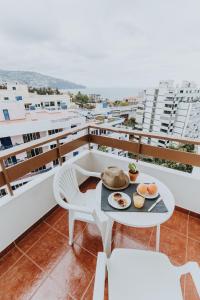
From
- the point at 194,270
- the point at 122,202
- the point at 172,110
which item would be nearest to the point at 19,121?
the point at 122,202

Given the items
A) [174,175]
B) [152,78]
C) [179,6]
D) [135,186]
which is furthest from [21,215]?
[152,78]

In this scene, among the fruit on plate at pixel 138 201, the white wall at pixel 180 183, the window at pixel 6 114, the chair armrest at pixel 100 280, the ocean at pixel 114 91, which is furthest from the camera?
the ocean at pixel 114 91

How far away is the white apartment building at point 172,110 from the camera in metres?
17.5

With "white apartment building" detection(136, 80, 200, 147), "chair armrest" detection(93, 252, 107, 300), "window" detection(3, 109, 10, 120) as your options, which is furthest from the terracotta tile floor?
"white apartment building" detection(136, 80, 200, 147)

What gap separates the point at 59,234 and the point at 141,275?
1032mm

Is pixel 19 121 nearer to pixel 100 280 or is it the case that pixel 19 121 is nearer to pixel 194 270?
pixel 100 280

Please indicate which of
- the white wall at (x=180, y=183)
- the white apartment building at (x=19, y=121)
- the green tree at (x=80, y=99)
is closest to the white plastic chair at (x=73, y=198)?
the white wall at (x=180, y=183)

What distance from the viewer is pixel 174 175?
5.79 ft

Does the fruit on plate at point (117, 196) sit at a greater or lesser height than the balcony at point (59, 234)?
Answer: greater

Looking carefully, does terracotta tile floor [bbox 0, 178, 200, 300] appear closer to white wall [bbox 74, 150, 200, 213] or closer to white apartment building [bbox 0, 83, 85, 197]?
white wall [bbox 74, 150, 200, 213]

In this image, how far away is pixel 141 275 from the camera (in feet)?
2.71

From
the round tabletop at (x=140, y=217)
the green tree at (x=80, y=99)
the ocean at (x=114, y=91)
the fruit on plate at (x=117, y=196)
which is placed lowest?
the round tabletop at (x=140, y=217)

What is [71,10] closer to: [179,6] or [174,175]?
[179,6]

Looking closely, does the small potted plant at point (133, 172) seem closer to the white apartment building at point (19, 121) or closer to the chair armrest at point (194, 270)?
the chair armrest at point (194, 270)
